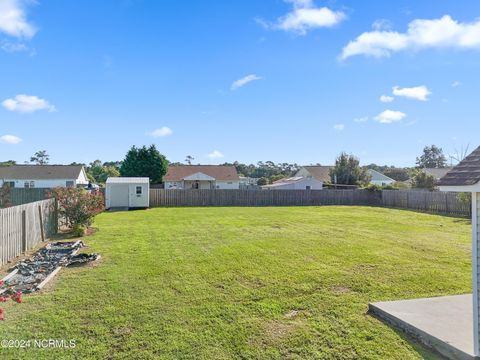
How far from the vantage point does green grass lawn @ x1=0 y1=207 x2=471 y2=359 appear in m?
4.02

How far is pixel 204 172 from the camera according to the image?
43469mm

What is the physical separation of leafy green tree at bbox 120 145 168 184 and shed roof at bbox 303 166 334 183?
21919mm

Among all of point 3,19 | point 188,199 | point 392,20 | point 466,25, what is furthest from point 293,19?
point 188,199

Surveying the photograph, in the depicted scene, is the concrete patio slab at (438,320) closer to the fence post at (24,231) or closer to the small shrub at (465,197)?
the fence post at (24,231)

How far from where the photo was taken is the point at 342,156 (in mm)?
39438

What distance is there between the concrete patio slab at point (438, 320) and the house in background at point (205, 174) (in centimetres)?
3351

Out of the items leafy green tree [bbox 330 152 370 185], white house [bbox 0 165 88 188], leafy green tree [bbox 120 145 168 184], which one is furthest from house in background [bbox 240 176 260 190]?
white house [bbox 0 165 88 188]

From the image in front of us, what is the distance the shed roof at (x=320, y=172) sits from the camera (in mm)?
47581

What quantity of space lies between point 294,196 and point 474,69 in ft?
55.0

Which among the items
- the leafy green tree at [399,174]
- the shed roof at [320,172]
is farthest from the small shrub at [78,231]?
the leafy green tree at [399,174]

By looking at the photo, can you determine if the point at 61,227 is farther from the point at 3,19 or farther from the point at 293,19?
the point at 293,19

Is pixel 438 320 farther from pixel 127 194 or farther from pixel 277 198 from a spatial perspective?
pixel 277 198

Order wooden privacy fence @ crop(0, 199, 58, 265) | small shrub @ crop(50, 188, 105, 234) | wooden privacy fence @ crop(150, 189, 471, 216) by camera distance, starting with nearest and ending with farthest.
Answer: wooden privacy fence @ crop(0, 199, 58, 265)
small shrub @ crop(50, 188, 105, 234)
wooden privacy fence @ crop(150, 189, 471, 216)

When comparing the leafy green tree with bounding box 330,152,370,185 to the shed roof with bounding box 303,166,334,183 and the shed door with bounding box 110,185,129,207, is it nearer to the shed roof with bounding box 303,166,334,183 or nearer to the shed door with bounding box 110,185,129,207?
the shed roof with bounding box 303,166,334,183
